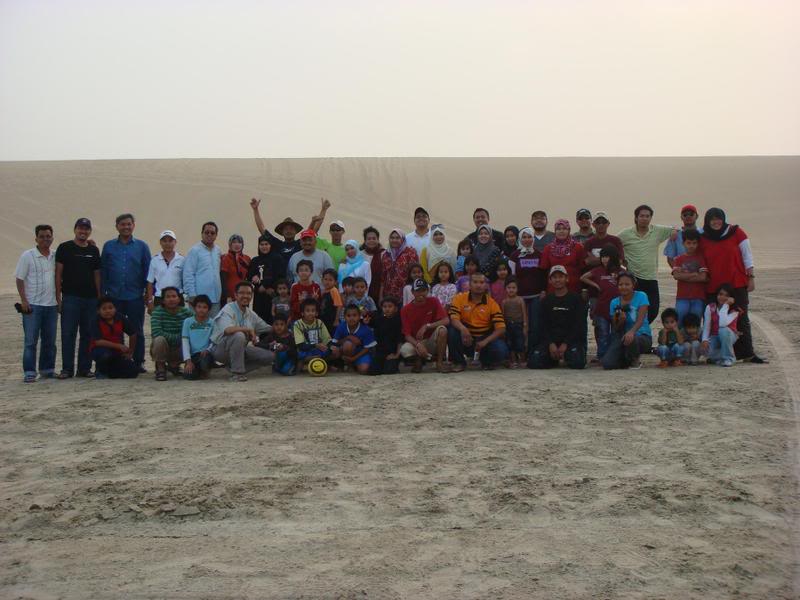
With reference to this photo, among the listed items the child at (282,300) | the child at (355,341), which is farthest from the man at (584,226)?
the child at (282,300)

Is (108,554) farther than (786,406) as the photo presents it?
No

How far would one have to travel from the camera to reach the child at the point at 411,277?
9.30 meters

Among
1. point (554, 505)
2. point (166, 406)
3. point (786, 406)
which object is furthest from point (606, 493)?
point (166, 406)

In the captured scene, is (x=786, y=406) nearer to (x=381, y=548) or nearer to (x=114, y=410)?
(x=381, y=548)

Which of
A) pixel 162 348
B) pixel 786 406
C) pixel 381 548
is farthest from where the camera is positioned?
pixel 162 348

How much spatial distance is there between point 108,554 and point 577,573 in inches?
88.9

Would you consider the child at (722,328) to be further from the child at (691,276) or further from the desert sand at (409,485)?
the desert sand at (409,485)

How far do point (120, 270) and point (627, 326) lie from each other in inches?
211

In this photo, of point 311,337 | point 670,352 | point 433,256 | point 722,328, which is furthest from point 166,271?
point 722,328

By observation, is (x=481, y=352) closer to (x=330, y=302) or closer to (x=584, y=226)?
(x=330, y=302)

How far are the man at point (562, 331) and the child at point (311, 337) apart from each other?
217 cm

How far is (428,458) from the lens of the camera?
→ 561cm

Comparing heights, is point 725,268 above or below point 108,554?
above

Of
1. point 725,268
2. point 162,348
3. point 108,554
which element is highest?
point 725,268
